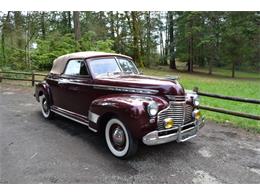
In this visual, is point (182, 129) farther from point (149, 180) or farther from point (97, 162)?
point (97, 162)

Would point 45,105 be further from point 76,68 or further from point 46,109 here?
point 76,68

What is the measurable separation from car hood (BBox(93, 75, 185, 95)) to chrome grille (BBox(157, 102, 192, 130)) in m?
0.21

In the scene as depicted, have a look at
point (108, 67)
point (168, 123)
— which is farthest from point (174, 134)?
point (108, 67)

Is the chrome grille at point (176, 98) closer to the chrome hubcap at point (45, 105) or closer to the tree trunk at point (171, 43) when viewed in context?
the chrome hubcap at point (45, 105)

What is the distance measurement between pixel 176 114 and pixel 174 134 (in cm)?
33

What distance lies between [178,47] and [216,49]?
3.97 metres

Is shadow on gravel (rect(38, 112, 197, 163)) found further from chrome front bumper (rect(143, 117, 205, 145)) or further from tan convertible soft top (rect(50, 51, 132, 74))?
tan convertible soft top (rect(50, 51, 132, 74))

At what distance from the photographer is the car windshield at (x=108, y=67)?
472 centimetres

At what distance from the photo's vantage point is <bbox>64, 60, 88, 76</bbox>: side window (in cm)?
486

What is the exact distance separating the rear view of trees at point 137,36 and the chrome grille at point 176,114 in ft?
→ 37.0

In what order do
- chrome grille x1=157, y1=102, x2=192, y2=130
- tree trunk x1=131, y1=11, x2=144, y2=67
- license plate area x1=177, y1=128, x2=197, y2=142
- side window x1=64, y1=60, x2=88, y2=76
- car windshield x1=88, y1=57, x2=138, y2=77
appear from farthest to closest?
1. tree trunk x1=131, y1=11, x2=144, y2=67
2. side window x1=64, y1=60, x2=88, y2=76
3. car windshield x1=88, y1=57, x2=138, y2=77
4. license plate area x1=177, y1=128, x2=197, y2=142
5. chrome grille x1=157, y1=102, x2=192, y2=130

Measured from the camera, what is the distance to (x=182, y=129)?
12.8 feet

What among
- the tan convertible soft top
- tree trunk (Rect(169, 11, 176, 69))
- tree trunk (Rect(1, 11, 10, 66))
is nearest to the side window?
the tan convertible soft top

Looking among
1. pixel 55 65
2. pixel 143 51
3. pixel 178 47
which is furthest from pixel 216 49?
pixel 55 65
